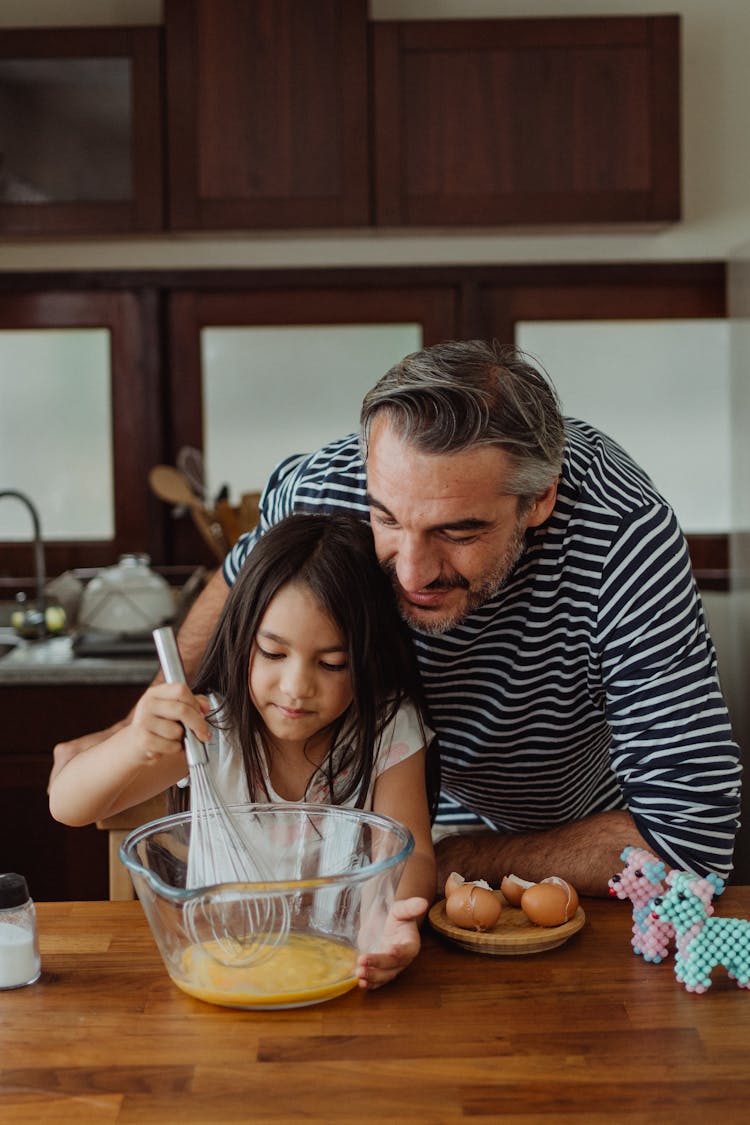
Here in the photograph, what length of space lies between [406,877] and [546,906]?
5.7 inches

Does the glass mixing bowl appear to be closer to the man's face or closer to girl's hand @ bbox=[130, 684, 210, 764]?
girl's hand @ bbox=[130, 684, 210, 764]

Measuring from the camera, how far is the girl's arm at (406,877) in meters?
0.99

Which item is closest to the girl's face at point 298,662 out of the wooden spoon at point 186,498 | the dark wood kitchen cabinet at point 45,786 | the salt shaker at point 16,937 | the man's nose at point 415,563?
the man's nose at point 415,563

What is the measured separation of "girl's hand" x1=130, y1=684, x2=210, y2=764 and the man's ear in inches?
16.2

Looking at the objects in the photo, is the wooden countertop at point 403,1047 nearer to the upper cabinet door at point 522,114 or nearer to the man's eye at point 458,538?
the man's eye at point 458,538

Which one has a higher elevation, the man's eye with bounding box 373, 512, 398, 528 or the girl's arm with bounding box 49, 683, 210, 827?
the man's eye with bounding box 373, 512, 398, 528

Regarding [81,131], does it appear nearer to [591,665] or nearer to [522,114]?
[522,114]

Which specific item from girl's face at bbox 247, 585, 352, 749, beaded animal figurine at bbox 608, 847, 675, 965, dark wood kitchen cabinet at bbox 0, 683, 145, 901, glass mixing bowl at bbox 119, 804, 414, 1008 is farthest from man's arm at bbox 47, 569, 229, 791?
dark wood kitchen cabinet at bbox 0, 683, 145, 901

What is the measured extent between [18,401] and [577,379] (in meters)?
1.36

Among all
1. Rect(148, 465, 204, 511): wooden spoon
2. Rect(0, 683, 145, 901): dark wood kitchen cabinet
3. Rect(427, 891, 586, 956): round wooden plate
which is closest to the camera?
Rect(427, 891, 586, 956): round wooden plate

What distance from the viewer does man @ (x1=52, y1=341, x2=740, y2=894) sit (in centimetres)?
121

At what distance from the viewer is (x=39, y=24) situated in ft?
9.41

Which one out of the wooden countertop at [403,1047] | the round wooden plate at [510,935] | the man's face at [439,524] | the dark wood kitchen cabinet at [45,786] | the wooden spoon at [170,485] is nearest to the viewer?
the wooden countertop at [403,1047]

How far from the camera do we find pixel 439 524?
120 cm
